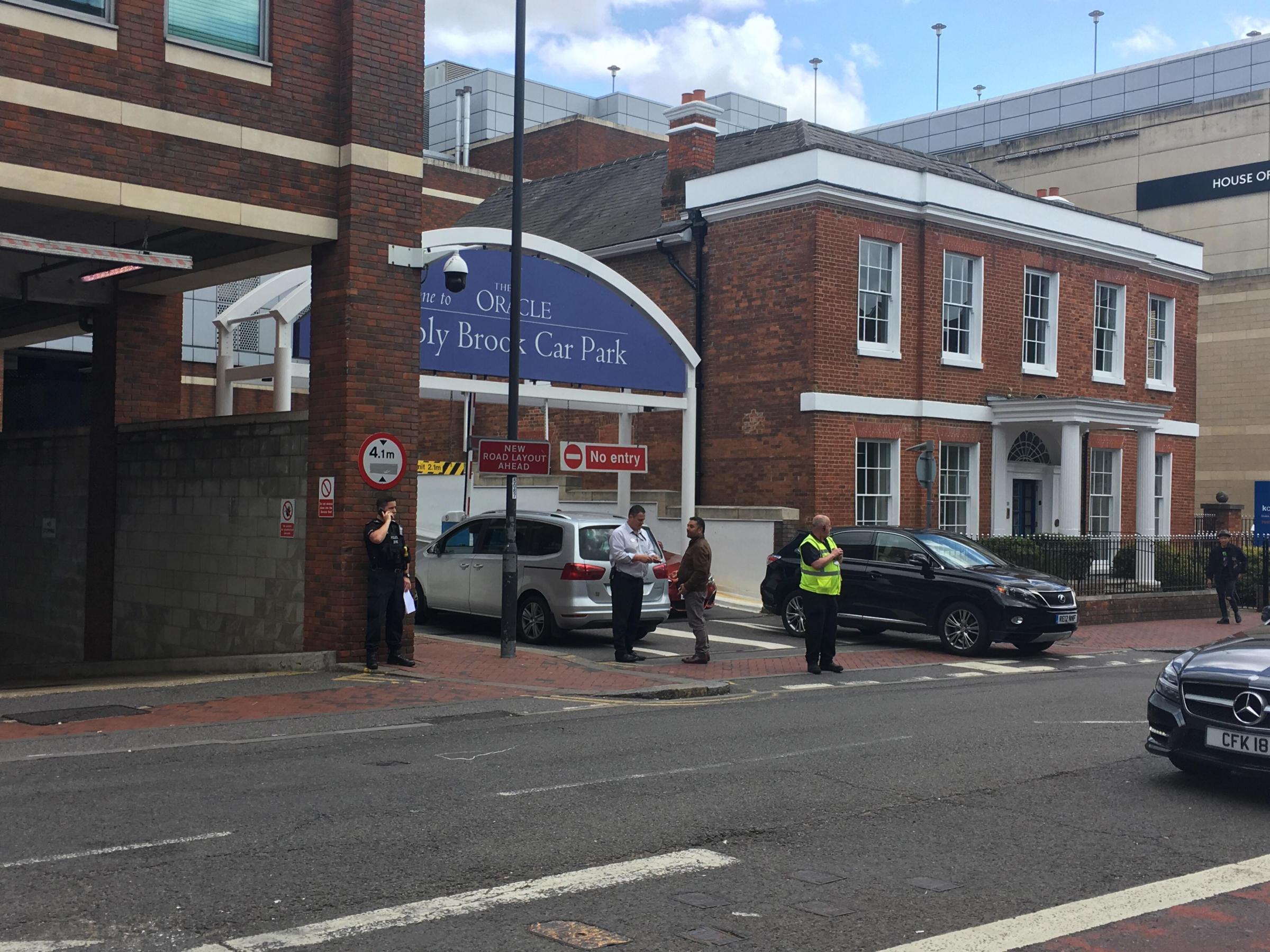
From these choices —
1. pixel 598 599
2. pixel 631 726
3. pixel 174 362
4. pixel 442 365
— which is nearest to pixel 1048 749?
pixel 631 726

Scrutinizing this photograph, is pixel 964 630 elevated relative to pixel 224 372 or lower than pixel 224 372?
lower

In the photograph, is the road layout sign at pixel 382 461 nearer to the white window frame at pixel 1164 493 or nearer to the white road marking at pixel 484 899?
the white road marking at pixel 484 899

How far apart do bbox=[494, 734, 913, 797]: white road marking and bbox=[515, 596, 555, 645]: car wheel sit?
7010 mm

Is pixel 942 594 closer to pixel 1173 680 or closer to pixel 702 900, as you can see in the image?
pixel 1173 680

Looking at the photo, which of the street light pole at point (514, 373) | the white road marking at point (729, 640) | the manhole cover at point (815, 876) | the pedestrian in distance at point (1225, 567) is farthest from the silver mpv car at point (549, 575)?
the pedestrian in distance at point (1225, 567)

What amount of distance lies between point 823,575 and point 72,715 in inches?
305

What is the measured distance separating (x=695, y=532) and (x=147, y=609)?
7.16 meters

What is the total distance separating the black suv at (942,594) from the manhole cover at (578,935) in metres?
12.1

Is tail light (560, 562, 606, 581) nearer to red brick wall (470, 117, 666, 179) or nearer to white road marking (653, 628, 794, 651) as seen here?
white road marking (653, 628, 794, 651)

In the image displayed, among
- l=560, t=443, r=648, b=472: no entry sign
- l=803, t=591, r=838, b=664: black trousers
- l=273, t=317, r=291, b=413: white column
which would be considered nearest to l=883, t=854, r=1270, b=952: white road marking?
l=803, t=591, r=838, b=664: black trousers

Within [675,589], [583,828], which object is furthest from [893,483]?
[583,828]

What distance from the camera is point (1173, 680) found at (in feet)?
27.6

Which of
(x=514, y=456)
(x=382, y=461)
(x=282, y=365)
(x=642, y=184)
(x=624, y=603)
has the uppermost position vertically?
(x=642, y=184)

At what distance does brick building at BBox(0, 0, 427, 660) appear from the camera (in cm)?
1239
